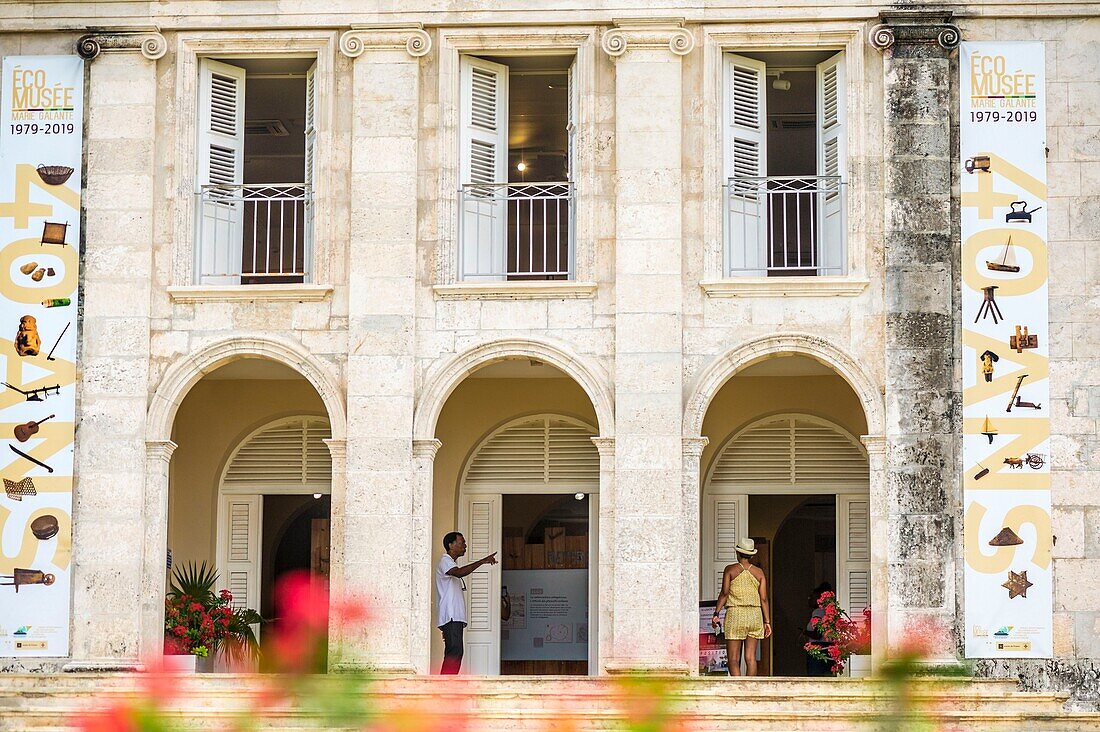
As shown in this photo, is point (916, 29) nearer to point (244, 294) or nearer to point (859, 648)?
point (859, 648)

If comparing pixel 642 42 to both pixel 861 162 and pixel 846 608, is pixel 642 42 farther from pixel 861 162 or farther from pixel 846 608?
pixel 846 608

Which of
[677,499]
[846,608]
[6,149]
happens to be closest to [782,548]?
[846,608]

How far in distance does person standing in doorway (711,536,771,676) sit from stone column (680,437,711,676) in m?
1.08

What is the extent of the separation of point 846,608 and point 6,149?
34.3 ft

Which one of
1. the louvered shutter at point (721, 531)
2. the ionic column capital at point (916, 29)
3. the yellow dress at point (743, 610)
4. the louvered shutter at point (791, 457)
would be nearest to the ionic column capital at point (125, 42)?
the ionic column capital at point (916, 29)

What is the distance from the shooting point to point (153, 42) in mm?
18047

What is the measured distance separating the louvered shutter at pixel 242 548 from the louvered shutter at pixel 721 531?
5275 millimetres

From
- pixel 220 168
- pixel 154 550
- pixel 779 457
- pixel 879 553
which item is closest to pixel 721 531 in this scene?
pixel 779 457

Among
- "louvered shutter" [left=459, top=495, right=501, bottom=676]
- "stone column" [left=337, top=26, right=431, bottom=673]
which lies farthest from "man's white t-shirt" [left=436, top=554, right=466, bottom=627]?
"louvered shutter" [left=459, top=495, right=501, bottom=676]

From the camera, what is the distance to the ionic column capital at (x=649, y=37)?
17.7 meters

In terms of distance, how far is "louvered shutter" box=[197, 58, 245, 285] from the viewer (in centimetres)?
1819

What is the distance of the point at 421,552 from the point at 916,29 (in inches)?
284

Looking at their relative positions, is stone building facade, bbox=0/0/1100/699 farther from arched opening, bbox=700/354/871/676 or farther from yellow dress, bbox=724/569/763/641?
arched opening, bbox=700/354/871/676

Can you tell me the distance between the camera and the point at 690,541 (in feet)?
56.3
